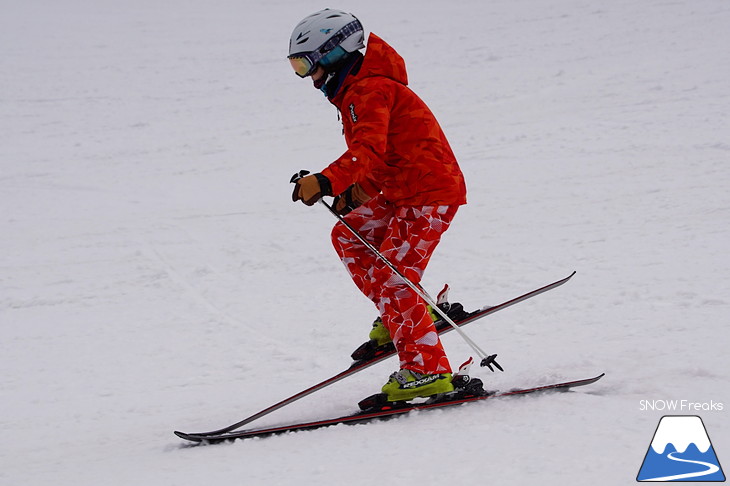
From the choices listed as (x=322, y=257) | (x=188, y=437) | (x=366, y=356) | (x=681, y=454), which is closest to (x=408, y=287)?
(x=366, y=356)

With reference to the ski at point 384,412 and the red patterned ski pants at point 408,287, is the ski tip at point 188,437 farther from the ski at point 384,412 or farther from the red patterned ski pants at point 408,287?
the red patterned ski pants at point 408,287

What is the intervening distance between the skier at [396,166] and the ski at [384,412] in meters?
0.06

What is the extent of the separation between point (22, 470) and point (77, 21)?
1802 centimetres

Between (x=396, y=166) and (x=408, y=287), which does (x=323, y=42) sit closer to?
(x=396, y=166)

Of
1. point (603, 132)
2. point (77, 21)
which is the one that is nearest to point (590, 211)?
point (603, 132)

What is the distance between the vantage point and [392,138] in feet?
13.3

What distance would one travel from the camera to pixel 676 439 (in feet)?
11.1

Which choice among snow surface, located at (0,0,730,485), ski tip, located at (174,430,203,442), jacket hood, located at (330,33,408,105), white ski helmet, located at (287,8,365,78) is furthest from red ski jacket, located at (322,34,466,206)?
ski tip, located at (174,430,203,442)

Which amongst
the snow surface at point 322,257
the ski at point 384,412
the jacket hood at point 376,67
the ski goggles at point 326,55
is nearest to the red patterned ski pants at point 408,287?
the ski at point 384,412

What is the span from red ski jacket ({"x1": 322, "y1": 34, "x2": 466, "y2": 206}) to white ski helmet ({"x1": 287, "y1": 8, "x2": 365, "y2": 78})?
0.12m

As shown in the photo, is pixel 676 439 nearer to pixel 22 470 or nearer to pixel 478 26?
pixel 22 470

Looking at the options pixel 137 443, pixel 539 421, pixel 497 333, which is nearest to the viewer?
pixel 539 421

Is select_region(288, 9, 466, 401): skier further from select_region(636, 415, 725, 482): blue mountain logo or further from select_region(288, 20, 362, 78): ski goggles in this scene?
select_region(636, 415, 725, 482): blue mountain logo

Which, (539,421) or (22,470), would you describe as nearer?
(539,421)
